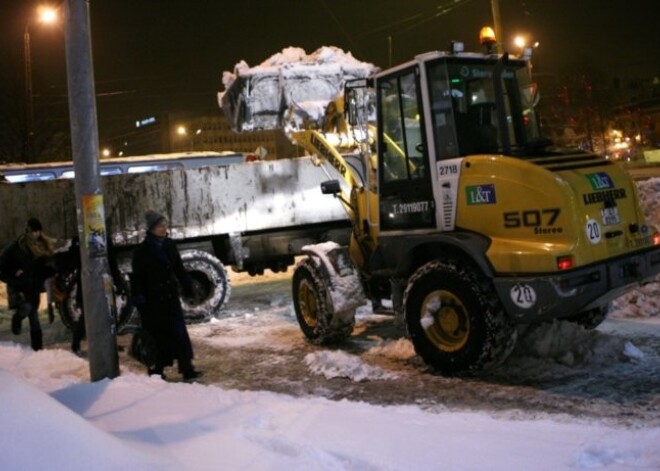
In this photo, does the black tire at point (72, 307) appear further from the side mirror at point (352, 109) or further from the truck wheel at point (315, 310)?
the side mirror at point (352, 109)

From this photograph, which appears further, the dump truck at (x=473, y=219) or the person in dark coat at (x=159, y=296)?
the person in dark coat at (x=159, y=296)

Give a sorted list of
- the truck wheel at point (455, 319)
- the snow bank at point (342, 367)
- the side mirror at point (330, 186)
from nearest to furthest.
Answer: the truck wheel at point (455, 319) < the snow bank at point (342, 367) < the side mirror at point (330, 186)

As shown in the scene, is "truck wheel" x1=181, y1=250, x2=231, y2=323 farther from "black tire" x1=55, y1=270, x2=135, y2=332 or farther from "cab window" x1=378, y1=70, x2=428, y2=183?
"cab window" x1=378, y1=70, x2=428, y2=183

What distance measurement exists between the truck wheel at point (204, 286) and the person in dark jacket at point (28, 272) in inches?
85.5

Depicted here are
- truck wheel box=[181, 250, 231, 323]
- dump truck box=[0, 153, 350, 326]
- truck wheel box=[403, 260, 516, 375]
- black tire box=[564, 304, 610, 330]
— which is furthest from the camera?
truck wheel box=[181, 250, 231, 323]

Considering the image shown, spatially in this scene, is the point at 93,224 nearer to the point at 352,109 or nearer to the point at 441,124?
the point at 352,109

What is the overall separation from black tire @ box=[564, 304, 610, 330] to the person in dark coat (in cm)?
414

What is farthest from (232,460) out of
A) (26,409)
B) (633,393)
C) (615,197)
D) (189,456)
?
(615,197)

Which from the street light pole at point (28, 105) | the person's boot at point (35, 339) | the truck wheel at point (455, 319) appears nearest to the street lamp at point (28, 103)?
the street light pole at point (28, 105)

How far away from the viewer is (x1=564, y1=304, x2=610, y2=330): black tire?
24.5 feet

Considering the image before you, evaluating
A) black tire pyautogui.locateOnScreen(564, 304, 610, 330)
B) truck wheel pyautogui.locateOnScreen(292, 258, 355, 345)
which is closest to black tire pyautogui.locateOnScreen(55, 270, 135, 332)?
truck wheel pyautogui.locateOnScreen(292, 258, 355, 345)

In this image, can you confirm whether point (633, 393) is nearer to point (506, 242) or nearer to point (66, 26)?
point (506, 242)

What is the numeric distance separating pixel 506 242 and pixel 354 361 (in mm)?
2097

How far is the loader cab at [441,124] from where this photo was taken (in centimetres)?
668
